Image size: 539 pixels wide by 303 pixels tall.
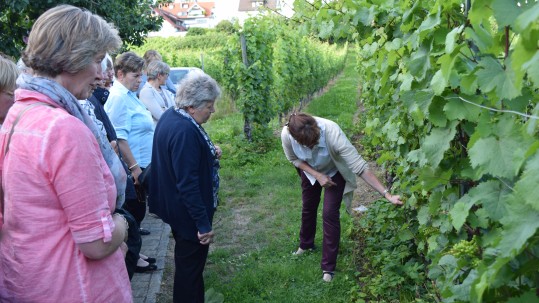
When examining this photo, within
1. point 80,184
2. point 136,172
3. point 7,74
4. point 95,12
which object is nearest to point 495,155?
point 80,184

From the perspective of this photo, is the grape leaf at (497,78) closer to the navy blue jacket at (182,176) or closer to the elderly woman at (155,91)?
the navy blue jacket at (182,176)

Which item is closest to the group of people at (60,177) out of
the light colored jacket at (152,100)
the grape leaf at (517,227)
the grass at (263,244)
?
the grape leaf at (517,227)

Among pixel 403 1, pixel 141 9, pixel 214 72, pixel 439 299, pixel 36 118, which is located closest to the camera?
pixel 36 118

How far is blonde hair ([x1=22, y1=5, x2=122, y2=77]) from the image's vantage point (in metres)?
2.04

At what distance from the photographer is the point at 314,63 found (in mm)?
18812

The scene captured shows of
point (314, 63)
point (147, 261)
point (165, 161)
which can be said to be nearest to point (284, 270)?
point (147, 261)

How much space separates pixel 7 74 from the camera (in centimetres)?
250

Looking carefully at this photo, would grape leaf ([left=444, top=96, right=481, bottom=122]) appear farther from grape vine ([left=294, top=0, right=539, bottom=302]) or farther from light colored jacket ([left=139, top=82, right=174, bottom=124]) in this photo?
light colored jacket ([left=139, top=82, right=174, bottom=124])

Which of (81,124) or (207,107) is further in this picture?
(207,107)

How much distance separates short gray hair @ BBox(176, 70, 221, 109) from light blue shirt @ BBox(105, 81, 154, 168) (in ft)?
3.53

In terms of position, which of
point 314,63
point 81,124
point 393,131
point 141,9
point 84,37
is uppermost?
point 84,37

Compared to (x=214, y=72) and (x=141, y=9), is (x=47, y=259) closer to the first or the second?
(x=141, y=9)

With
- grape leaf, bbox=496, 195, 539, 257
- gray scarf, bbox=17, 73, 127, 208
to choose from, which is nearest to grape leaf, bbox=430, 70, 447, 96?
grape leaf, bbox=496, 195, 539, 257

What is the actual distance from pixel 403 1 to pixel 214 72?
2227cm
